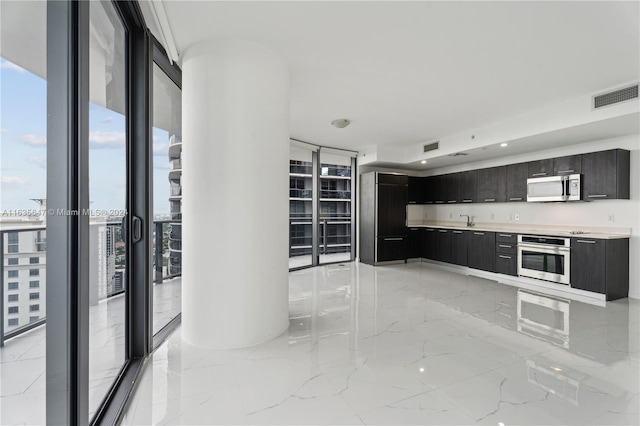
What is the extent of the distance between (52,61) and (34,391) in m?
1.30

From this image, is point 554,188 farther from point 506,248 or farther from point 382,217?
point 382,217

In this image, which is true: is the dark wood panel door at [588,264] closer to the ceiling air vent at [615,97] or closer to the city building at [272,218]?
the city building at [272,218]

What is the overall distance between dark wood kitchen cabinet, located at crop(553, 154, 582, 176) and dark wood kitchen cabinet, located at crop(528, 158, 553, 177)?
7cm

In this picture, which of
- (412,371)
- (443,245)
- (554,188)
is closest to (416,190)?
(443,245)

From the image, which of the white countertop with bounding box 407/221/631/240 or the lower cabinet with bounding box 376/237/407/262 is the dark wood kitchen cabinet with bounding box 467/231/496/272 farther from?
the lower cabinet with bounding box 376/237/407/262

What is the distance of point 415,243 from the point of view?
23.6ft

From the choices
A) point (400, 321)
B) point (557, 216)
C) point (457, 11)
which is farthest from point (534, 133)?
point (400, 321)

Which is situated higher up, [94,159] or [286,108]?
[286,108]

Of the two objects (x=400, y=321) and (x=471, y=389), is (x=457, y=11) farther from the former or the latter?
(x=400, y=321)

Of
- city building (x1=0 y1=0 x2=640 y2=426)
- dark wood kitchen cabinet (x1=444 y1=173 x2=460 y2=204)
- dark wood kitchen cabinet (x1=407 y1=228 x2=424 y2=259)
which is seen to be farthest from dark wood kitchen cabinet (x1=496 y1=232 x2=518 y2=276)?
dark wood kitchen cabinet (x1=407 y1=228 x2=424 y2=259)

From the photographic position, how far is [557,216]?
5.14m

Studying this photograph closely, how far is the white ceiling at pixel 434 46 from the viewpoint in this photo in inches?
88.9

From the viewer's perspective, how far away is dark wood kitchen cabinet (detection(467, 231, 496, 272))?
5.55 meters

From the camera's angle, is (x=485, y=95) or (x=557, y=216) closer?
(x=485, y=95)
